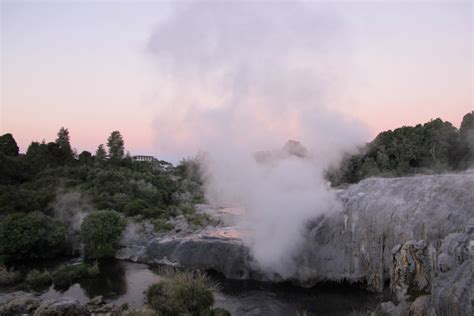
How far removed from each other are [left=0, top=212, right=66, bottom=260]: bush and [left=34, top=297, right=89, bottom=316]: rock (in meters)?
13.2

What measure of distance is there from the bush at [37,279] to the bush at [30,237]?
17.9 feet

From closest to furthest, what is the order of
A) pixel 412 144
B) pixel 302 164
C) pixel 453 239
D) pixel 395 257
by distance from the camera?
pixel 453 239
pixel 395 257
pixel 302 164
pixel 412 144

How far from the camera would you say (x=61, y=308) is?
64.0 feet

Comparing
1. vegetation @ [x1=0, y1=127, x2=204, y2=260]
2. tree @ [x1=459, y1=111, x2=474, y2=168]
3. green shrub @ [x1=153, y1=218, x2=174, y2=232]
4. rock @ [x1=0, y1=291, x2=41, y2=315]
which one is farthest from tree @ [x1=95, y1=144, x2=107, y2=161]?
tree @ [x1=459, y1=111, x2=474, y2=168]

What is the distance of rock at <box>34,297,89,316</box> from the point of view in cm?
1922

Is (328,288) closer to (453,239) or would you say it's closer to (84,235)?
(453,239)

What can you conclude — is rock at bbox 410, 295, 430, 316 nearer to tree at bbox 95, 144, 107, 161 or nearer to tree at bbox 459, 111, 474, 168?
tree at bbox 459, 111, 474, 168

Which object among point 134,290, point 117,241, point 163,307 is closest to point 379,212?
point 163,307

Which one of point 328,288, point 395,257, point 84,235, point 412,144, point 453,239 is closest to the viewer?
point 453,239

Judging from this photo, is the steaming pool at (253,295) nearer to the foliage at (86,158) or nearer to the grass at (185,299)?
the grass at (185,299)

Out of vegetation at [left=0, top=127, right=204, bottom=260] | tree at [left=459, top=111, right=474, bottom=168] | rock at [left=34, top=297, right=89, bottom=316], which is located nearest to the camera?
rock at [left=34, top=297, right=89, bottom=316]

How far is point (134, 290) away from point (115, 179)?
30.9 meters

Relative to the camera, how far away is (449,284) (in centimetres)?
1230

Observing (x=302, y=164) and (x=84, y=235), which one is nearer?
(x=302, y=164)
